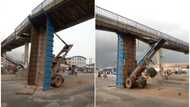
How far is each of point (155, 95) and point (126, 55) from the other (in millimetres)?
2087

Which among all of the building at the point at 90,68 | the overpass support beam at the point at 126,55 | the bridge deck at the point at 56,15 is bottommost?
the building at the point at 90,68

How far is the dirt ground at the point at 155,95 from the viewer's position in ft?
6.47

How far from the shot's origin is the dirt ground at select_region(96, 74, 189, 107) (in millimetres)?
1971

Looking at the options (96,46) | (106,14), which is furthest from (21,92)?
(106,14)

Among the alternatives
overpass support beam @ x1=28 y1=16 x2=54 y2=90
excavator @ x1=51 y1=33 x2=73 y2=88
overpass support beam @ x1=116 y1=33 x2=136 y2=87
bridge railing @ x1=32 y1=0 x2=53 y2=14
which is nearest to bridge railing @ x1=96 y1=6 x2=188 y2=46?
excavator @ x1=51 y1=33 x2=73 y2=88

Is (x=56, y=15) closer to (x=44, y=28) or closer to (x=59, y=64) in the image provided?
(x=44, y=28)

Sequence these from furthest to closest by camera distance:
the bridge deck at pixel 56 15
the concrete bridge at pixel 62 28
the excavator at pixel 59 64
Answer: the excavator at pixel 59 64, the bridge deck at pixel 56 15, the concrete bridge at pixel 62 28

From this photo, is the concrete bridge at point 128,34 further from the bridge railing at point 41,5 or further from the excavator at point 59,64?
the bridge railing at point 41,5

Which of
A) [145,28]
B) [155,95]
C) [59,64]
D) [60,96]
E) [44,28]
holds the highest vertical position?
[44,28]

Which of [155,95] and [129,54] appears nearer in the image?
[155,95]

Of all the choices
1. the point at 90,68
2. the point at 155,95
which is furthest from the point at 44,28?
the point at 155,95

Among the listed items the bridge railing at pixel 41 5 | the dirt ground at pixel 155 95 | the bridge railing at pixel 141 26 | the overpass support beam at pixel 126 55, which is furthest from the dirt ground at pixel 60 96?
the bridge railing at pixel 41 5

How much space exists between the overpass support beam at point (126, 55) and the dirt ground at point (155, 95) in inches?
44.6

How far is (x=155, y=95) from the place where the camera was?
7.63ft
